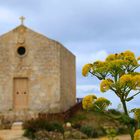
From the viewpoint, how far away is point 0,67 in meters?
34.2

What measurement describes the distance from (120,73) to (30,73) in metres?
17.9

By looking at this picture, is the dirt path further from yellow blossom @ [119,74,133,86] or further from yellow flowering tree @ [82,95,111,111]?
yellow blossom @ [119,74,133,86]

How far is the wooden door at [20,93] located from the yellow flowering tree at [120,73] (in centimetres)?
1736

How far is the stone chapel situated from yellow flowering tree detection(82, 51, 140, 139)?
54.9 feet

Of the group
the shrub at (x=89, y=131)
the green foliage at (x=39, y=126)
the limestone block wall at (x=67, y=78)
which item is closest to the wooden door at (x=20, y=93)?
the limestone block wall at (x=67, y=78)

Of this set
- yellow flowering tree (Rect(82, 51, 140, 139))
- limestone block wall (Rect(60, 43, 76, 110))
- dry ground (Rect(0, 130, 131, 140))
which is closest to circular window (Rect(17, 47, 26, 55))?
limestone block wall (Rect(60, 43, 76, 110))

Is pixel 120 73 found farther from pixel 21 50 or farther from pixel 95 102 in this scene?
pixel 21 50

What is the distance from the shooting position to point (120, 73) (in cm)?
1622

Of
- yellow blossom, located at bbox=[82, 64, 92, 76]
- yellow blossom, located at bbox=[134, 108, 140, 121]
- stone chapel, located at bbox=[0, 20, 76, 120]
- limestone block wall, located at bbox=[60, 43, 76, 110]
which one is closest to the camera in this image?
yellow blossom, located at bbox=[134, 108, 140, 121]

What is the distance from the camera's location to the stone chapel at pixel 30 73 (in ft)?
109

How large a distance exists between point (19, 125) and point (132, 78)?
54.4 feet

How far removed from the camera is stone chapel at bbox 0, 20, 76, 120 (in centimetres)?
3331

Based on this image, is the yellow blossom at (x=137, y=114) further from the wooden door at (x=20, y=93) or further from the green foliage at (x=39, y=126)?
the wooden door at (x=20, y=93)

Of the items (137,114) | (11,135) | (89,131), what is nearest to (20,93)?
(11,135)
